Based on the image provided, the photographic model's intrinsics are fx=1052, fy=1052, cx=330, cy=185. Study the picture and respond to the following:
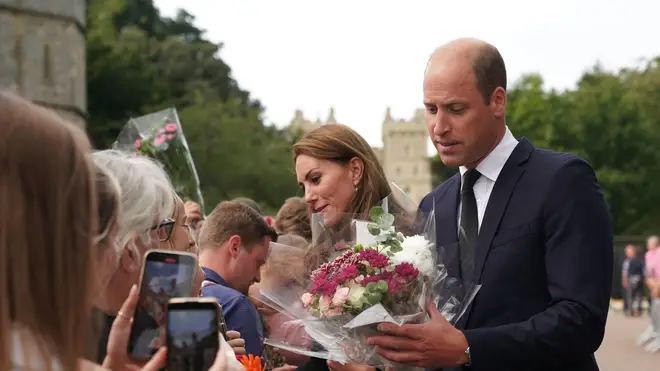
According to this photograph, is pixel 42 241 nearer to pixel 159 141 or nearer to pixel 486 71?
pixel 486 71

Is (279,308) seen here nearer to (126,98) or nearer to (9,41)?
(9,41)

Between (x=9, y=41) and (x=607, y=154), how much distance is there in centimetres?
3680

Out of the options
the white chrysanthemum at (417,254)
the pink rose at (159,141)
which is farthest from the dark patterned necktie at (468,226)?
the pink rose at (159,141)

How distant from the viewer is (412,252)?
3549 mm

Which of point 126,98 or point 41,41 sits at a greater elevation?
point 41,41

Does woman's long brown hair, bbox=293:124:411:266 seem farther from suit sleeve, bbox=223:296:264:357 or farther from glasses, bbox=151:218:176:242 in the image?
glasses, bbox=151:218:176:242

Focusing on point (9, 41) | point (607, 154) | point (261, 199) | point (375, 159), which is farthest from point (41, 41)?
point (607, 154)

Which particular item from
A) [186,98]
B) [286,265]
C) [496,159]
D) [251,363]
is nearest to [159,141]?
[286,265]

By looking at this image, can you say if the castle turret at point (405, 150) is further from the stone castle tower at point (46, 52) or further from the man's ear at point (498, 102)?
the man's ear at point (498, 102)

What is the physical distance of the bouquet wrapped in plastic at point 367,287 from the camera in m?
3.44

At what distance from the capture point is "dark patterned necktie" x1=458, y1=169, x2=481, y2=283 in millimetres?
3637

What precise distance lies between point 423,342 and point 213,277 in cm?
212

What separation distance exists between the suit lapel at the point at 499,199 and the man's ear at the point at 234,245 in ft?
6.75

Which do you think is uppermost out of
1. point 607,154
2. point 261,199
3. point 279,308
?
point 279,308
